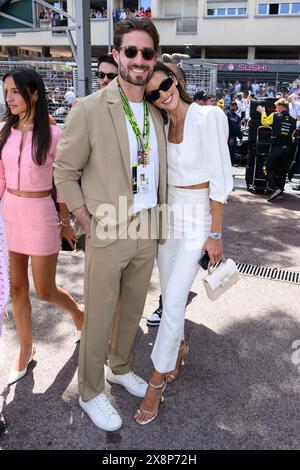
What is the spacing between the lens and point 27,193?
104 inches

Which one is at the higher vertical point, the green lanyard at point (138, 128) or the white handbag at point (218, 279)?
the green lanyard at point (138, 128)

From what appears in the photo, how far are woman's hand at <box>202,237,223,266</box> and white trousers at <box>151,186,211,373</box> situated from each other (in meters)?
0.04

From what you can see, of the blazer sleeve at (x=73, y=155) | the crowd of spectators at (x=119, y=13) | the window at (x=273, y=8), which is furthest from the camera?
the crowd of spectators at (x=119, y=13)

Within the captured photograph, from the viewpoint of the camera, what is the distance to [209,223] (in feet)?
8.36

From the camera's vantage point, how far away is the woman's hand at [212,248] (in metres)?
2.49

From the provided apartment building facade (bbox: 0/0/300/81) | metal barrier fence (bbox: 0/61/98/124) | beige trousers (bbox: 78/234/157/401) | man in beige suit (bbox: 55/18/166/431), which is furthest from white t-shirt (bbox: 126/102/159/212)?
apartment building facade (bbox: 0/0/300/81)

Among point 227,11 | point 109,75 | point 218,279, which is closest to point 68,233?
point 218,279

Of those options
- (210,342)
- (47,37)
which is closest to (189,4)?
(47,37)

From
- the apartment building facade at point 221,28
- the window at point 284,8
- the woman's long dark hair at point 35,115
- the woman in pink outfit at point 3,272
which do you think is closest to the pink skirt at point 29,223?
the woman's long dark hair at point 35,115

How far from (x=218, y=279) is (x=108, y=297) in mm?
679

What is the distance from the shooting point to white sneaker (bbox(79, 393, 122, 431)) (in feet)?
7.98

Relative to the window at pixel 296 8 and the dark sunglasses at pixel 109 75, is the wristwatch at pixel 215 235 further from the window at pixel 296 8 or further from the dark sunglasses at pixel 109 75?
the window at pixel 296 8

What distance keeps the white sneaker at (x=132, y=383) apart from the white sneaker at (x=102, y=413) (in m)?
0.23

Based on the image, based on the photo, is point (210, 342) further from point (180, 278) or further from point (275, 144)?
point (275, 144)
